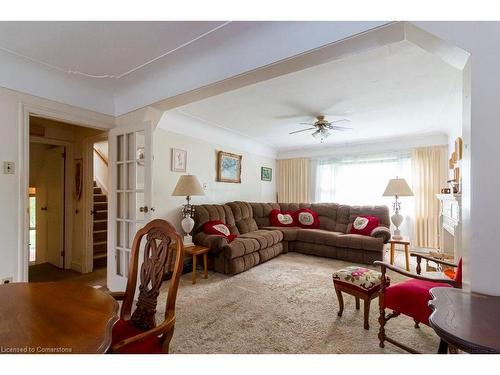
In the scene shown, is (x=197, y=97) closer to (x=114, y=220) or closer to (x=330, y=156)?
(x=114, y=220)

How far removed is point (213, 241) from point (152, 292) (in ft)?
7.18

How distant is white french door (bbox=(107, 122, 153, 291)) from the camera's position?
265cm

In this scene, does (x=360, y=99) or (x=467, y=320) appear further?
(x=360, y=99)

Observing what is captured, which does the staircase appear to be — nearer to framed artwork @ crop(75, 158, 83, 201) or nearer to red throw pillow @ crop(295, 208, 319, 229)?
framed artwork @ crop(75, 158, 83, 201)

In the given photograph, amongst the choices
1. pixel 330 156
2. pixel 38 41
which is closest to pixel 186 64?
pixel 38 41

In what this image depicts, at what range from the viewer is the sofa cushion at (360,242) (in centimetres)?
396

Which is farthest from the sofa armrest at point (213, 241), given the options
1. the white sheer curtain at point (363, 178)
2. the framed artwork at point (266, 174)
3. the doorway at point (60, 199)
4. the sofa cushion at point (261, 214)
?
the white sheer curtain at point (363, 178)

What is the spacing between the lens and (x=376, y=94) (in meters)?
2.96

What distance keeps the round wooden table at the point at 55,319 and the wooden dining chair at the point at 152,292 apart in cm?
20

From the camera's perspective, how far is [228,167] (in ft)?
16.4

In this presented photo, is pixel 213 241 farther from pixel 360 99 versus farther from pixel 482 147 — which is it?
pixel 482 147

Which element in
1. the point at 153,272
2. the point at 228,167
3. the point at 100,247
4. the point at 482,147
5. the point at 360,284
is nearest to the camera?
the point at 482,147

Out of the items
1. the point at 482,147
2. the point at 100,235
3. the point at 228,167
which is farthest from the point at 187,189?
the point at 482,147
